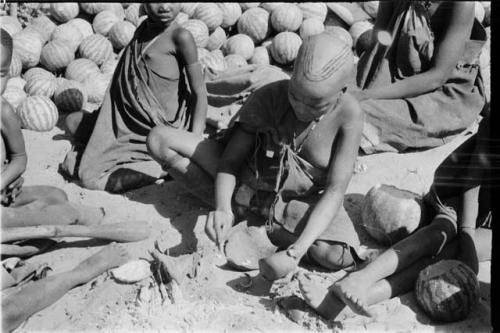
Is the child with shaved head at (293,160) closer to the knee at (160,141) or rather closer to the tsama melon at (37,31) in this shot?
the knee at (160,141)

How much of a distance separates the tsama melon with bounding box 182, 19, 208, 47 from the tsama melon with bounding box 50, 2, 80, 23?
1560mm

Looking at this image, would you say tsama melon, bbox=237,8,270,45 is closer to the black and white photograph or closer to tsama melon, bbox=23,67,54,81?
the black and white photograph

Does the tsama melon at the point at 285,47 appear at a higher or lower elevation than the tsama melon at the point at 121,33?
higher

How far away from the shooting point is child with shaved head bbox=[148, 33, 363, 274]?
159 inches

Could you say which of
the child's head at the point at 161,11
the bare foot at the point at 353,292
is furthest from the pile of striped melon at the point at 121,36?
the bare foot at the point at 353,292

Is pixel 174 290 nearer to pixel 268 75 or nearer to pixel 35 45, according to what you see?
pixel 268 75

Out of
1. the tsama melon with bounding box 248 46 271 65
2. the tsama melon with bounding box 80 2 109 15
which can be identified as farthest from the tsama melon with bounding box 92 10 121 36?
the tsama melon with bounding box 248 46 271 65

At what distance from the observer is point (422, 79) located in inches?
237

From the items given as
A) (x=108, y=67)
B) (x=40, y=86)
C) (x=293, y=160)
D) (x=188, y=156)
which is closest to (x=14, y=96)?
(x=40, y=86)

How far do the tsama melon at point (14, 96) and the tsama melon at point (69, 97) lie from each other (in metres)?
0.34

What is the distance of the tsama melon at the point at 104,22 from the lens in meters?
8.70

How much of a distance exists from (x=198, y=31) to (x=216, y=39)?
0.38m

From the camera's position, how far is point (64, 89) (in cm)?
723

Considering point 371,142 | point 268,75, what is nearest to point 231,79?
point 268,75
